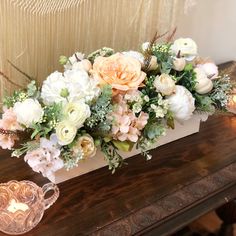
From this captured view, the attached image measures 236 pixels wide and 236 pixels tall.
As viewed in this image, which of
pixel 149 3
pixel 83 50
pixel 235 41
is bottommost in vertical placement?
pixel 235 41

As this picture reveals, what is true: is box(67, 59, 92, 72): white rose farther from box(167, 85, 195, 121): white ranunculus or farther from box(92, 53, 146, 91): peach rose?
box(167, 85, 195, 121): white ranunculus

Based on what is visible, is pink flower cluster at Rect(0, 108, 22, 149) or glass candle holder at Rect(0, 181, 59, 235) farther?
pink flower cluster at Rect(0, 108, 22, 149)

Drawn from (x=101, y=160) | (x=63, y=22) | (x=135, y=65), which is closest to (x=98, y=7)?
(x=63, y=22)

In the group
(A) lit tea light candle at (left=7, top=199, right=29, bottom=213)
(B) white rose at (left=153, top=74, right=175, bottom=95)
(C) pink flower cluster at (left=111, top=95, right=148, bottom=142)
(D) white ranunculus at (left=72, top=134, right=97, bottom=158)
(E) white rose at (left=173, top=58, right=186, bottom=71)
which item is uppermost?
(E) white rose at (left=173, top=58, right=186, bottom=71)

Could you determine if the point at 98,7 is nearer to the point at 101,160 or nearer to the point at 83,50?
the point at 83,50

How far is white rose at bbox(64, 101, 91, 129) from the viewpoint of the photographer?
87 centimetres

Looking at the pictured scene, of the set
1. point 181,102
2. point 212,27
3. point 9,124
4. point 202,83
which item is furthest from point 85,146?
point 212,27

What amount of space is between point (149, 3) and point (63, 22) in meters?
0.34

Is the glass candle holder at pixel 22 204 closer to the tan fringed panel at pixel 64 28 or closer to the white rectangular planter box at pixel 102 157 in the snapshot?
the white rectangular planter box at pixel 102 157

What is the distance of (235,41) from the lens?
6.70ft

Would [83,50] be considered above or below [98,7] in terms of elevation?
below

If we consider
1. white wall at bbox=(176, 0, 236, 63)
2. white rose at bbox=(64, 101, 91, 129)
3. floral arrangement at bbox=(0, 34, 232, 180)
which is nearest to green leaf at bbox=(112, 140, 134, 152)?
floral arrangement at bbox=(0, 34, 232, 180)

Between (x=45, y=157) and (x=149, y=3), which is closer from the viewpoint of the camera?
(x=45, y=157)

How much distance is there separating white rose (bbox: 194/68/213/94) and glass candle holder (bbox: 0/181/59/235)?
464 mm
